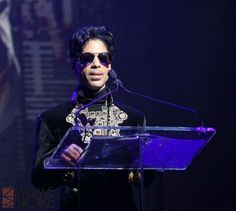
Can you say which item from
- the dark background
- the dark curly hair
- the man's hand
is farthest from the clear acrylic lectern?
the dark background

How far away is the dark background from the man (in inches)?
60.8

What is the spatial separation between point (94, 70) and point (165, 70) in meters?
1.84

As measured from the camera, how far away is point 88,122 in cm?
188

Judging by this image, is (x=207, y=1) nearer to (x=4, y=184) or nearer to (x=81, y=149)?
(x=4, y=184)

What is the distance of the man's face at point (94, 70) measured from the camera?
1.85 metres

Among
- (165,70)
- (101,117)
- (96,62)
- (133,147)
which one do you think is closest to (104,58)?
(96,62)

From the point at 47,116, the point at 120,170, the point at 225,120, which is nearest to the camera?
the point at 120,170

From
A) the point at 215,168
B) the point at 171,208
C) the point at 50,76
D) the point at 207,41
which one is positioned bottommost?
the point at 171,208

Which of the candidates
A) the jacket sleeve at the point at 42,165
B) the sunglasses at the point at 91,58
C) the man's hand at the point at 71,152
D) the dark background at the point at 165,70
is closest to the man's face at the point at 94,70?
the sunglasses at the point at 91,58

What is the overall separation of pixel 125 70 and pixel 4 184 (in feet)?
3.35

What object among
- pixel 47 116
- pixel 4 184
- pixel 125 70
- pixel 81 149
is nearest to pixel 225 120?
pixel 125 70

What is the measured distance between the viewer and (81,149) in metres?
1.54

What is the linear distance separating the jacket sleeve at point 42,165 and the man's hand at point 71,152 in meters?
0.20

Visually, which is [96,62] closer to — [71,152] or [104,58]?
[104,58]
